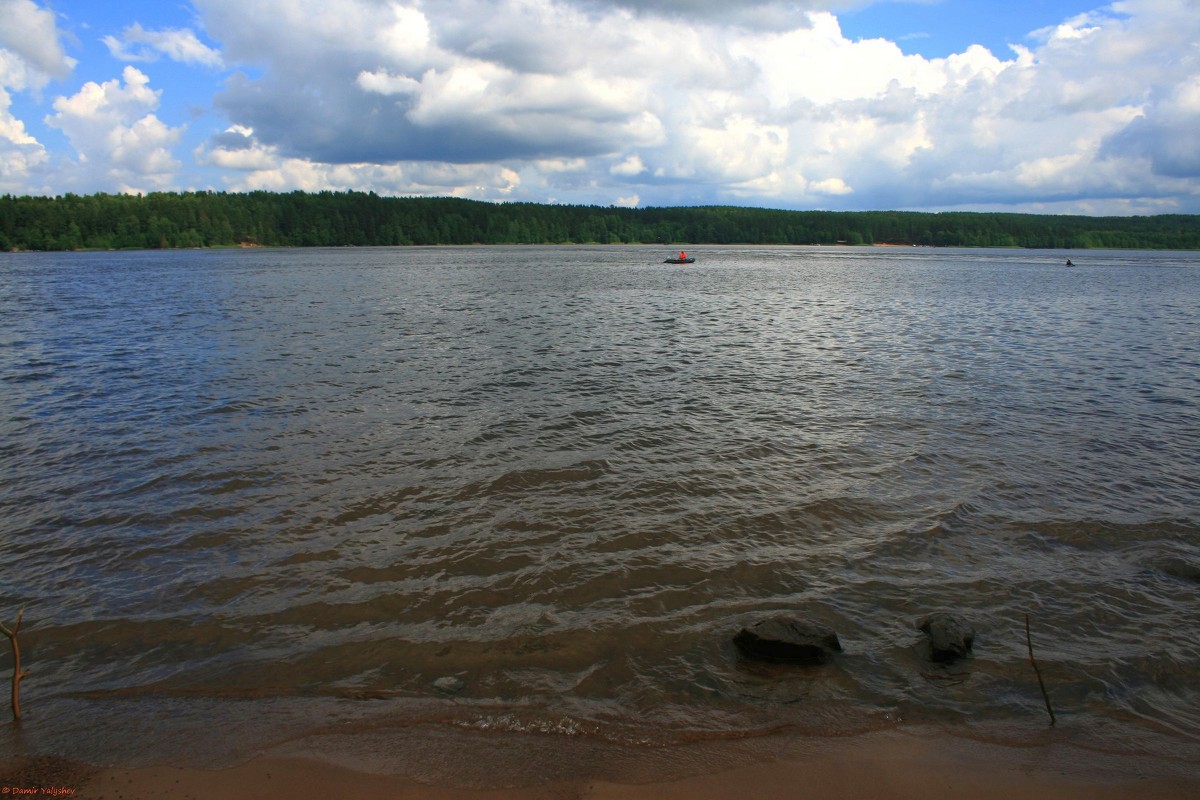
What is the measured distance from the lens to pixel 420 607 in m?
9.02

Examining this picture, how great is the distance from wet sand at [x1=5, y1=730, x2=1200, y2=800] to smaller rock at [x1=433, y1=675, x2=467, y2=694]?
1.36 m

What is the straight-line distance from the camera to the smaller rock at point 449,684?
7.38 meters

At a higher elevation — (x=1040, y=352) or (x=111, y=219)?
(x=111, y=219)

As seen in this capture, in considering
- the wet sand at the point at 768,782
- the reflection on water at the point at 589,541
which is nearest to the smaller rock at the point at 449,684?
the reflection on water at the point at 589,541

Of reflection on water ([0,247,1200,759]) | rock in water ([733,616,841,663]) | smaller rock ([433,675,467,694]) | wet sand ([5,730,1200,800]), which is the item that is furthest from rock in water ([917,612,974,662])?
smaller rock ([433,675,467,694])

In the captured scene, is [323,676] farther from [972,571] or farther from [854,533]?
[972,571]

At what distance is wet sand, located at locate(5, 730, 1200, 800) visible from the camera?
19.1 ft

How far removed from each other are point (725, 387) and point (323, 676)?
1709cm

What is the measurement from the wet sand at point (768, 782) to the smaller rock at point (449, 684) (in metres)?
1.36

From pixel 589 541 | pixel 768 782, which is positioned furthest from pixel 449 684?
pixel 589 541

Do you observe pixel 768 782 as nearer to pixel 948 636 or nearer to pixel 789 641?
pixel 789 641

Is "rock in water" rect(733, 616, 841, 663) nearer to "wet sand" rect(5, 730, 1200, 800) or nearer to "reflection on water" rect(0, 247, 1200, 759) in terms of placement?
"reflection on water" rect(0, 247, 1200, 759)

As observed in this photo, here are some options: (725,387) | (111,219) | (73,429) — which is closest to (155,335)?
(73,429)

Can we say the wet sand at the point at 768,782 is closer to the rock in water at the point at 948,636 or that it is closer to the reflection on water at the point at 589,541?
the reflection on water at the point at 589,541
